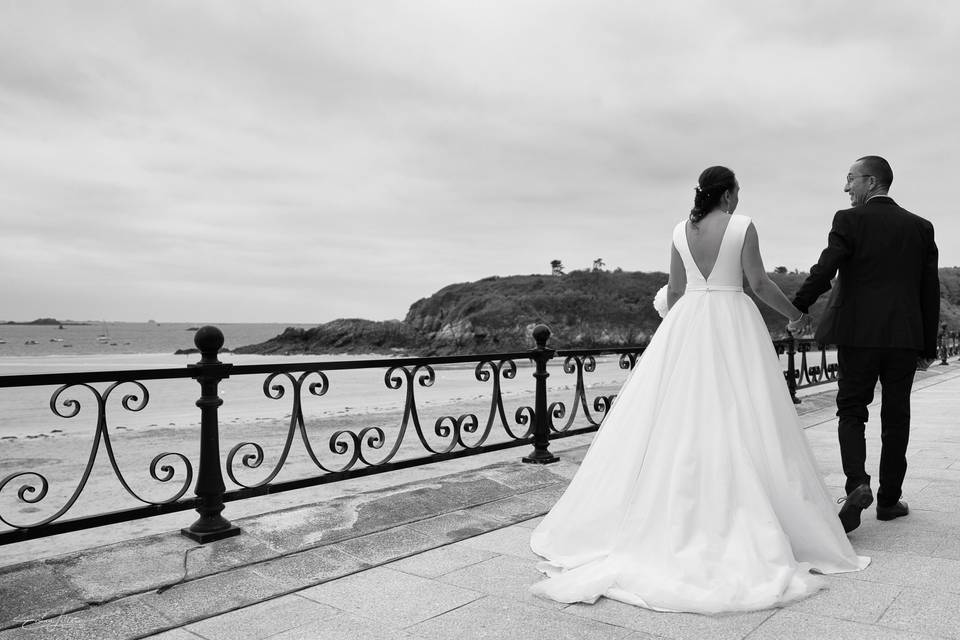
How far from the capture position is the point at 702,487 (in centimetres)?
337

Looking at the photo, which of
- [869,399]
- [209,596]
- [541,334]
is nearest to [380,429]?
[541,334]

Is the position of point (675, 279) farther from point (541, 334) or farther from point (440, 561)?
point (541, 334)

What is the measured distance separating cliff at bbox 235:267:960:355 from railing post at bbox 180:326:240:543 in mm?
57464

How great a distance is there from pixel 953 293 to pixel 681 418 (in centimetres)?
7901

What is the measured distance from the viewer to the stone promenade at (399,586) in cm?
282

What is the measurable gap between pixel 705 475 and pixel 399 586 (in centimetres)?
152

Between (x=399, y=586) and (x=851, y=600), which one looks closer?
(x=851, y=600)

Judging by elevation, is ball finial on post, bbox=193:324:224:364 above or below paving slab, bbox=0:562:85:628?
above

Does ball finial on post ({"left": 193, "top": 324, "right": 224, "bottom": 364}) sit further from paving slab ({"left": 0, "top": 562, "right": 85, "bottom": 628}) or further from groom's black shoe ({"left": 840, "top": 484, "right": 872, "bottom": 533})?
groom's black shoe ({"left": 840, "top": 484, "right": 872, "bottom": 533})

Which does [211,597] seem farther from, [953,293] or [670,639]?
[953,293]

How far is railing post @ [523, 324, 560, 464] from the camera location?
21.2 feet

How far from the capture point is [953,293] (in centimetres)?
6900

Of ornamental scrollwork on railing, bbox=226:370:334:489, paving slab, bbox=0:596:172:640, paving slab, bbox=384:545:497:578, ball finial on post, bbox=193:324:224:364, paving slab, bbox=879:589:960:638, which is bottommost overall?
paving slab, bbox=384:545:497:578

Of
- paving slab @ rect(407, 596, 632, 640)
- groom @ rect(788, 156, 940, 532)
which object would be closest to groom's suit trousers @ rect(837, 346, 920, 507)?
groom @ rect(788, 156, 940, 532)
